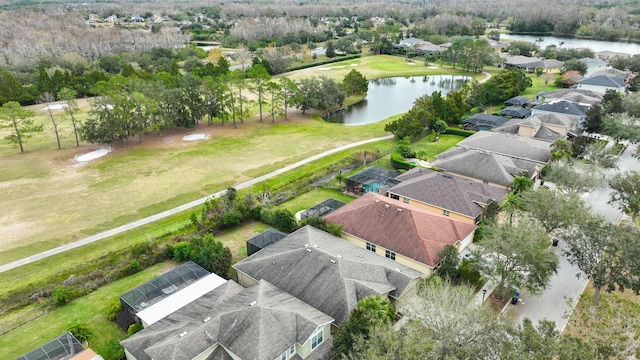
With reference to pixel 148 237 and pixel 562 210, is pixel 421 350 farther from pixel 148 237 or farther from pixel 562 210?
pixel 148 237

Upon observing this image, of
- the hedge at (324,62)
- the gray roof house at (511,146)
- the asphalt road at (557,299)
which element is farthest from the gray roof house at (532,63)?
the asphalt road at (557,299)

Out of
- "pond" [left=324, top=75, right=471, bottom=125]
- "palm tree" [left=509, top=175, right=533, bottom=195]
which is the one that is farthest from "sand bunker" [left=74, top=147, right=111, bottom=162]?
"palm tree" [left=509, top=175, right=533, bottom=195]

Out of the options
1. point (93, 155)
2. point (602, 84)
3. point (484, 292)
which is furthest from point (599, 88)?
point (93, 155)

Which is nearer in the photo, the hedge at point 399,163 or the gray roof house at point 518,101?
the hedge at point 399,163

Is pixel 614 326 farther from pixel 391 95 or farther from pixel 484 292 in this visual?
pixel 391 95

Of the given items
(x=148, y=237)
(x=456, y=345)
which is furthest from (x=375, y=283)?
(x=148, y=237)

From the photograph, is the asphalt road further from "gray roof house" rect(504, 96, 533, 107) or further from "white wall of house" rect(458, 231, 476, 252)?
"gray roof house" rect(504, 96, 533, 107)

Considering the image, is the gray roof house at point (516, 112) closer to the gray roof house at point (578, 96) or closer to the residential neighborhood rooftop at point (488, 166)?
the gray roof house at point (578, 96)
